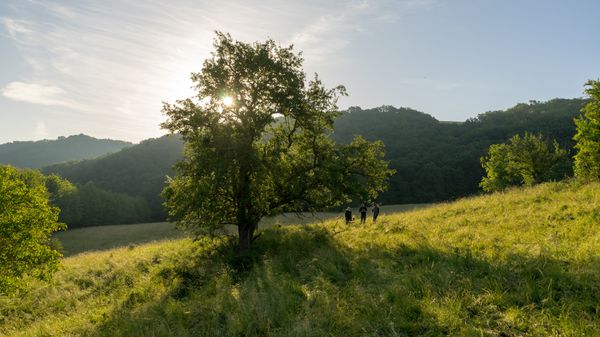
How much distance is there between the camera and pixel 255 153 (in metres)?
19.5

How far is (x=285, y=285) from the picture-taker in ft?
39.4

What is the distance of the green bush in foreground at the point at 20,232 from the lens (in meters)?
14.3

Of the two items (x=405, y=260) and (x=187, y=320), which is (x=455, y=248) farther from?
(x=187, y=320)

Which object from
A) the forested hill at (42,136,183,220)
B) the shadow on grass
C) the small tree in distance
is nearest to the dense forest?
the forested hill at (42,136,183,220)

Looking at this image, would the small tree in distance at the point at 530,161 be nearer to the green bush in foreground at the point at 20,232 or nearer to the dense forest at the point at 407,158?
the dense forest at the point at 407,158

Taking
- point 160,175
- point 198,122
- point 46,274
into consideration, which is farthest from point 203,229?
point 160,175

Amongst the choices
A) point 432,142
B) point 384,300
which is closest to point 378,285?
point 384,300

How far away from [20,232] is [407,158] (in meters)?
113

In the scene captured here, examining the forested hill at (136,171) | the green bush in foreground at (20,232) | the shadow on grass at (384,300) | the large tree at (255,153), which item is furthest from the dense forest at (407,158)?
the shadow on grass at (384,300)

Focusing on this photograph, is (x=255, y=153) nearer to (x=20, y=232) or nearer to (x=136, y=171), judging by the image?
(x=20, y=232)

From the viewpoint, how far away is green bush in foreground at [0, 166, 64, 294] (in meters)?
14.3

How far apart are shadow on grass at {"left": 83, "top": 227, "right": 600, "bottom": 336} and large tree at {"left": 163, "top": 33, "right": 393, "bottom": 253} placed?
5457 mm

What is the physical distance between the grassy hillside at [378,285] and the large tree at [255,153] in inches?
101

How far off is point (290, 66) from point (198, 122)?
652cm
